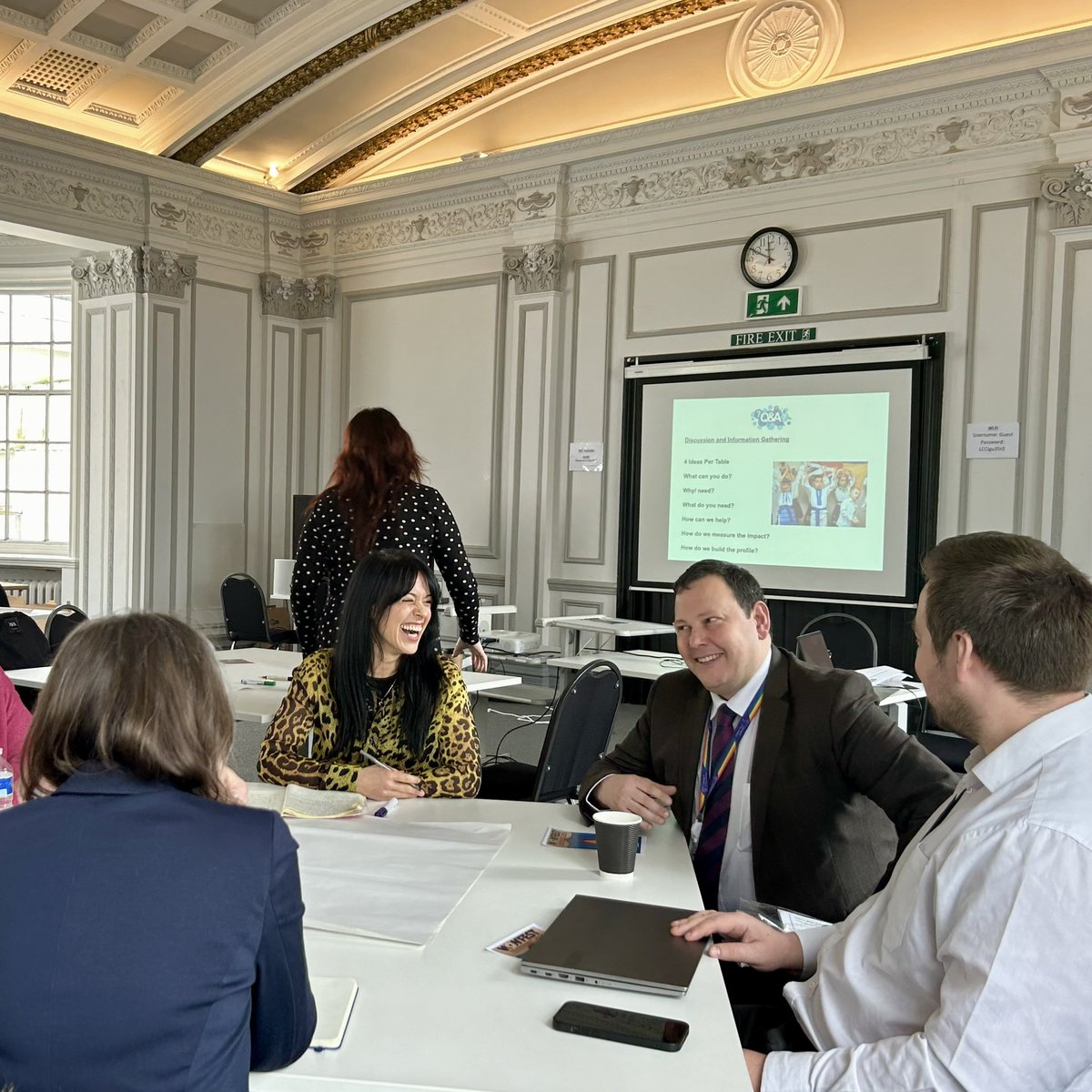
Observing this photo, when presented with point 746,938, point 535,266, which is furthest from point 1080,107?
point 746,938

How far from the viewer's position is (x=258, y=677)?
13.3 ft

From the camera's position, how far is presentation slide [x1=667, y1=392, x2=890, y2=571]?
21.2 ft

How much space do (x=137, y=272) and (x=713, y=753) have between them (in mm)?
7378

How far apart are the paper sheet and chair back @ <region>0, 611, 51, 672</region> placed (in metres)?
3.20

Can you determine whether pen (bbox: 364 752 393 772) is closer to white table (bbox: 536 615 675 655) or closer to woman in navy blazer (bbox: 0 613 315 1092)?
woman in navy blazer (bbox: 0 613 315 1092)

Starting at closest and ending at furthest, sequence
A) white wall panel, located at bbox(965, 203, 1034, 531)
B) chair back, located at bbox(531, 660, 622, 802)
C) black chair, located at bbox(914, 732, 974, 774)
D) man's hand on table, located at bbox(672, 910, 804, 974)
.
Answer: man's hand on table, located at bbox(672, 910, 804, 974), chair back, located at bbox(531, 660, 622, 802), black chair, located at bbox(914, 732, 974, 774), white wall panel, located at bbox(965, 203, 1034, 531)

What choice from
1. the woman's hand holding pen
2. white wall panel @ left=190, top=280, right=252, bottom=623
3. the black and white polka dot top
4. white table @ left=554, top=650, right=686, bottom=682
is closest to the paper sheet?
the woman's hand holding pen

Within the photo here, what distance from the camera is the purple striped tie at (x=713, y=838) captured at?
2066 mm

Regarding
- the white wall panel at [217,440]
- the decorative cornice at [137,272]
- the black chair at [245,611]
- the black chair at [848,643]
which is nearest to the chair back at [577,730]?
the black chair at [848,643]

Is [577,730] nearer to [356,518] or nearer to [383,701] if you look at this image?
[383,701]

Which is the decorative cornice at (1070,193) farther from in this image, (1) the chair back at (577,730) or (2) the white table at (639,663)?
(1) the chair back at (577,730)

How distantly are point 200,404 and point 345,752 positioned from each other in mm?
6693

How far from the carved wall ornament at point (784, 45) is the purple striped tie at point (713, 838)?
5.88m

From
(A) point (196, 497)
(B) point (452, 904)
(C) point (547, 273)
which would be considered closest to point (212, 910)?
(B) point (452, 904)
